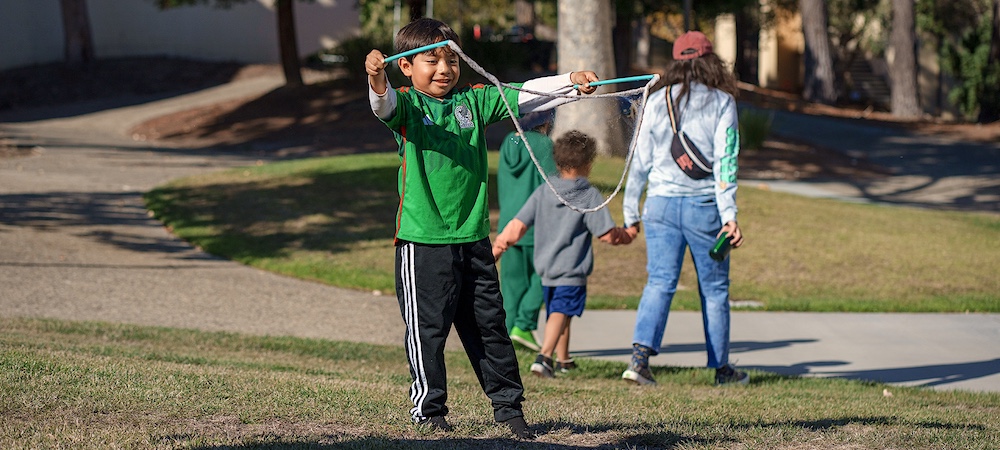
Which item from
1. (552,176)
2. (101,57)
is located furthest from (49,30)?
(552,176)

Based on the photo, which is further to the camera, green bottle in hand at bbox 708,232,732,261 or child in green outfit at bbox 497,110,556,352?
child in green outfit at bbox 497,110,556,352

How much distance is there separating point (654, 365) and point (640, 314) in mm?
929

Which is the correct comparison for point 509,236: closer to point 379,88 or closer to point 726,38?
point 379,88

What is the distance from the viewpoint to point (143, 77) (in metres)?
33.2

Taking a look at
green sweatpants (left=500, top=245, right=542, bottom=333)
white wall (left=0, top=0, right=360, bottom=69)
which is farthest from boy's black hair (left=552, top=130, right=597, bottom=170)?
white wall (left=0, top=0, right=360, bottom=69)

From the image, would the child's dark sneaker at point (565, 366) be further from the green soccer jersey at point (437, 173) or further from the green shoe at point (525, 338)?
the green soccer jersey at point (437, 173)

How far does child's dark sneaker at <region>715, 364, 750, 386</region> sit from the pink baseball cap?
1750 millimetres

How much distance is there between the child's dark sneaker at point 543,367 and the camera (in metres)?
6.37

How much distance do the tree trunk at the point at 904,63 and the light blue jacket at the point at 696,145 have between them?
92.4 ft

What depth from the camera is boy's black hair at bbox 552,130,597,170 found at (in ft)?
15.2

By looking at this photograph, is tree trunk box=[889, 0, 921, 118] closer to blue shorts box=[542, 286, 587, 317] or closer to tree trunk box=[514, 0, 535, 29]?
tree trunk box=[514, 0, 535, 29]

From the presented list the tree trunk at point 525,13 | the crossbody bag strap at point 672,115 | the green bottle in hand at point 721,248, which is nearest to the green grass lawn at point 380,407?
the green bottle in hand at point 721,248

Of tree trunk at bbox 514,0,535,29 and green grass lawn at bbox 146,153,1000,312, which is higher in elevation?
tree trunk at bbox 514,0,535,29

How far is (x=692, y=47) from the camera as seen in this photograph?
20.0 ft
